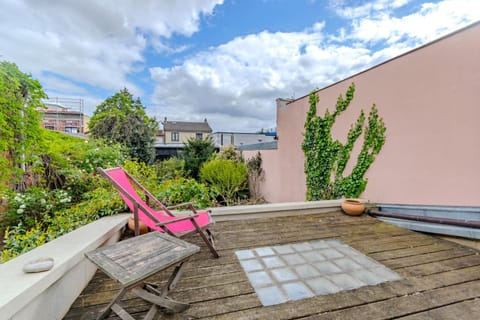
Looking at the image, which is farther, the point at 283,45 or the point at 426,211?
the point at 283,45

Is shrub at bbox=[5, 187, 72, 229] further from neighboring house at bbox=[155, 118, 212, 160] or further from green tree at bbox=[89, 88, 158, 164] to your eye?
neighboring house at bbox=[155, 118, 212, 160]

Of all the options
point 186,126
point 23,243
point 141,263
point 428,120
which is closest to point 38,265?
point 141,263

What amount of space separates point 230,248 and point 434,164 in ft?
10.8

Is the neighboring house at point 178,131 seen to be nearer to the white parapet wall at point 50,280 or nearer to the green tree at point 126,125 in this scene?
the green tree at point 126,125

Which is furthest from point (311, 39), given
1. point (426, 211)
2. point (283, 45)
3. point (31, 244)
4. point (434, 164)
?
point (31, 244)

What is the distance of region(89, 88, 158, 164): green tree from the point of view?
11.5 meters

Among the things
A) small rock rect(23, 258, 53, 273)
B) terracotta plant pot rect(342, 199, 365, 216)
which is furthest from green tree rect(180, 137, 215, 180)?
small rock rect(23, 258, 53, 273)

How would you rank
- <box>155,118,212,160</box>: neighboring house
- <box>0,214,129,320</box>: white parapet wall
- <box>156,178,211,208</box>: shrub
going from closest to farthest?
<box>0,214,129,320</box>: white parapet wall
<box>156,178,211,208</box>: shrub
<box>155,118,212,160</box>: neighboring house

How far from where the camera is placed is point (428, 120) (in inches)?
127

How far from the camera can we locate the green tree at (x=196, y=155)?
10.7 m

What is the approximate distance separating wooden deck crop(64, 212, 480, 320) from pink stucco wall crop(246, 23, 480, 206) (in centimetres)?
95

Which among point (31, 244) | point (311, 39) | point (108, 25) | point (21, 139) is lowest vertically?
point (31, 244)

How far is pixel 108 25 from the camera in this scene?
4.90 metres

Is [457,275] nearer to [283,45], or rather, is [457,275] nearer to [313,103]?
[313,103]
